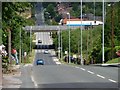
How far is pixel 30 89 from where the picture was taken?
1811 centimetres

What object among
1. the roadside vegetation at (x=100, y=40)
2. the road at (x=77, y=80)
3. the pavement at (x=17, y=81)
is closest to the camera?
the pavement at (x=17, y=81)

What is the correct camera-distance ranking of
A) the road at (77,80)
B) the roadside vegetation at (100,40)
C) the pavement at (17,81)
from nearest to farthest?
the pavement at (17,81) < the road at (77,80) < the roadside vegetation at (100,40)

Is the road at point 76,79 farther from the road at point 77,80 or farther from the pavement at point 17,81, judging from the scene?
the pavement at point 17,81

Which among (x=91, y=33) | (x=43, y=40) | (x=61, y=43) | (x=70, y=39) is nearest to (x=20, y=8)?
(x=91, y=33)

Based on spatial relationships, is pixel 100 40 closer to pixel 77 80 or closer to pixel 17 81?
pixel 77 80

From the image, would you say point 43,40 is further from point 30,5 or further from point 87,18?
point 30,5

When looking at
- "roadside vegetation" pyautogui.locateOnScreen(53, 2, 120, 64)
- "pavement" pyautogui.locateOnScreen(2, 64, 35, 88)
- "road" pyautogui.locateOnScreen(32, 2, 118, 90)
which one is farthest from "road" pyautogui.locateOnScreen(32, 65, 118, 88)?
"roadside vegetation" pyautogui.locateOnScreen(53, 2, 120, 64)

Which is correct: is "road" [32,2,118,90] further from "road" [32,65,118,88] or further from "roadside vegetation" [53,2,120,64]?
"roadside vegetation" [53,2,120,64]

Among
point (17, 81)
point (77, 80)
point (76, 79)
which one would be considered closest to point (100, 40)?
point (76, 79)

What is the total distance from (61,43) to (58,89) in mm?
101474

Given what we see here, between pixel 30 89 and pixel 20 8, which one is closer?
pixel 30 89

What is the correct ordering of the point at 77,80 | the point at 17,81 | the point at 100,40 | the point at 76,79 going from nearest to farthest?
the point at 17,81 → the point at 77,80 → the point at 76,79 → the point at 100,40

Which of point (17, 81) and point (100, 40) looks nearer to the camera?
point (17, 81)

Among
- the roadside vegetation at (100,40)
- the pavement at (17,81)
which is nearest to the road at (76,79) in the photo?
the pavement at (17,81)
